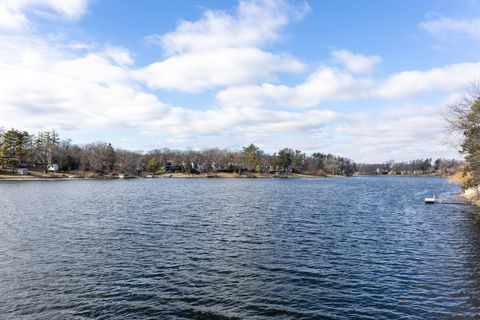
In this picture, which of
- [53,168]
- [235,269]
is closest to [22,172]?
[53,168]

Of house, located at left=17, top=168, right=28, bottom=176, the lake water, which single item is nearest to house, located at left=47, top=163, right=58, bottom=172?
house, located at left=17, top=168, right=28, bottom=176

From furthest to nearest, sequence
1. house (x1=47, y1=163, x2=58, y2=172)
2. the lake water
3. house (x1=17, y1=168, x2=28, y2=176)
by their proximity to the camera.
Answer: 1. house (x1=47, y1=163, x2=58, y2=172)
2. house (x1=17, y1=168, x2=28, y2=176)
3. the lake water

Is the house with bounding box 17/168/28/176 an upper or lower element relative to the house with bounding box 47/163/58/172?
lower

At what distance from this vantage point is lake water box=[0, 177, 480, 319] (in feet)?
55.3

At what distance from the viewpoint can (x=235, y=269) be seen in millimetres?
22938

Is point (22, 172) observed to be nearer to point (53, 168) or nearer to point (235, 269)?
point (53, 168)

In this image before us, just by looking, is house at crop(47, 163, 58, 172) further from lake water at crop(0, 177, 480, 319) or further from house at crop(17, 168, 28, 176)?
lake water at crop(0, 177, 480, 319)

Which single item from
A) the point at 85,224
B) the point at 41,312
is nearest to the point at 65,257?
the point at 41,312

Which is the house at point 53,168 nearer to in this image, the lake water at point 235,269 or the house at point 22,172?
the house at point 22,172

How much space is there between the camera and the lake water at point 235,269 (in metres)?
16.8

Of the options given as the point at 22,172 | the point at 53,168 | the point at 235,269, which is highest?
the point at 53,168

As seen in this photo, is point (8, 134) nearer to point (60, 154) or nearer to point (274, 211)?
point (60, 154)

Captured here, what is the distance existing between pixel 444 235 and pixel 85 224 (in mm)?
37642

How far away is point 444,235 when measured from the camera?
34844mm
